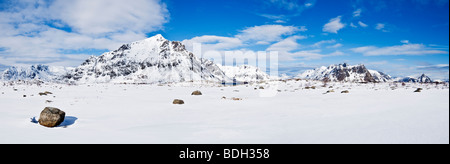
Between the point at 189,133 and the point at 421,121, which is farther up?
the point at 421,121

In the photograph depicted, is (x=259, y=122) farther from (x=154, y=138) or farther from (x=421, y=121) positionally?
(x=421, y=121)

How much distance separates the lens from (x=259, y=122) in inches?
304

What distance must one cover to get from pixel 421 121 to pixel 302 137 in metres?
3.61

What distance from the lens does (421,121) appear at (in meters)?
6.14

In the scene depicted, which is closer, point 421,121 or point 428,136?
point 428,136
